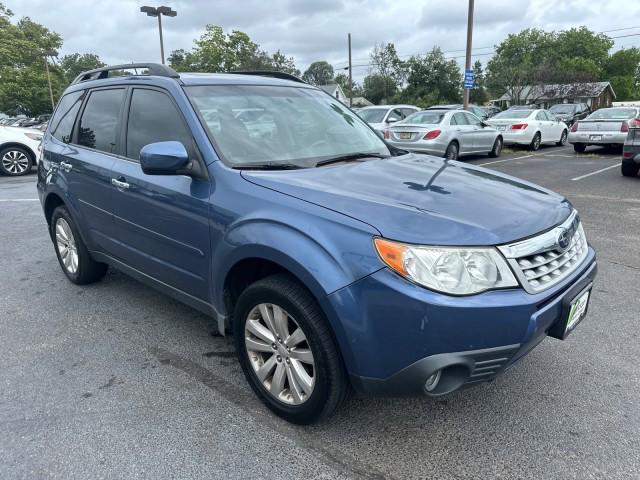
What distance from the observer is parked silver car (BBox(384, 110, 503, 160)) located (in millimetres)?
12023

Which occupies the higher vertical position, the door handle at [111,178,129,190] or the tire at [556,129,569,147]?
the door handle at [111,178,129,190]

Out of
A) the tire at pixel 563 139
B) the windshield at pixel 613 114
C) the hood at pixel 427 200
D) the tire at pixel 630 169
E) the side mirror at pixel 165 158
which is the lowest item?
the tire at pixel 630 169

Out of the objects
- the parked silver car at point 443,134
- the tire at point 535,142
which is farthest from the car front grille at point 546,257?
the tire at point 535,142

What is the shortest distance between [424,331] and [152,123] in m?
2.28

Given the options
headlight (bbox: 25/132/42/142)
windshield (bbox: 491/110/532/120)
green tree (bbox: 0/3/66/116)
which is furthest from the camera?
green tree (bbox: 0/3/66/116)

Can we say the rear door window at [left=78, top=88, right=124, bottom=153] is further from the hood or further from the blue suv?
the hood

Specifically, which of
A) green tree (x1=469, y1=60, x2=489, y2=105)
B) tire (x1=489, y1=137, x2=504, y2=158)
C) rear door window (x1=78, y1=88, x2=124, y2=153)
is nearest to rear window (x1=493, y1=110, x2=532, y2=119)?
tire (x1=489, y1=137, x2=504, y2=158)

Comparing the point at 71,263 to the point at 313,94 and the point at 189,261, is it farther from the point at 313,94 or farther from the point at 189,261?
the point at 313,94

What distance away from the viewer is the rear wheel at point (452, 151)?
12.5 m

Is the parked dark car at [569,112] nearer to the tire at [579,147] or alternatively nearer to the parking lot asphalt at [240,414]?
the tire at [579,147]

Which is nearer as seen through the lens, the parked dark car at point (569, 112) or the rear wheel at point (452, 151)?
the rear wheel at point (452, 151)

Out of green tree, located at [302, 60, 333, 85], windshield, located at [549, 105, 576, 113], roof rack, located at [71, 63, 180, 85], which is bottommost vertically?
windshield, located at [549, 105, 576, 113]

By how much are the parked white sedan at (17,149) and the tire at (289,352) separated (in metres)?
12.0

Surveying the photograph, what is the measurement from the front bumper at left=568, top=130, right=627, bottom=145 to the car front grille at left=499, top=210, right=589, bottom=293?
43.2 feet
